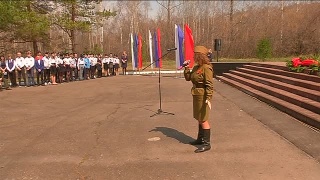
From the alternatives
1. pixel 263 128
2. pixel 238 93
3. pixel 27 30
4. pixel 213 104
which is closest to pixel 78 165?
pixel 263 128

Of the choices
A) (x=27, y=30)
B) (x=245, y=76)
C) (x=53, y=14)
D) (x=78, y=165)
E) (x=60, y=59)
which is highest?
(x=53, y=14)

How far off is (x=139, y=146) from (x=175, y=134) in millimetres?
1023

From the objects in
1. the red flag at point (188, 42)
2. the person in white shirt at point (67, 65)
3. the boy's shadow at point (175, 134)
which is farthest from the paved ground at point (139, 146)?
the red flag at point (188, 42)

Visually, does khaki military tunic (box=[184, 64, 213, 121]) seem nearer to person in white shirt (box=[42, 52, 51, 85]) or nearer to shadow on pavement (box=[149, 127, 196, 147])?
shadow on pavement (box=[149, 127, 196, 147])

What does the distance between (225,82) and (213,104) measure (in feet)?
18.5

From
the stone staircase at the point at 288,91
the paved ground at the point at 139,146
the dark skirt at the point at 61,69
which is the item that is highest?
the dark skirt at the point at 61,69

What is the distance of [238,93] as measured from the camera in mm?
11086

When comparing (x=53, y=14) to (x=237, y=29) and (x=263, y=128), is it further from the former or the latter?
(x=237, y=29)

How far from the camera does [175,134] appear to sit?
239 inches

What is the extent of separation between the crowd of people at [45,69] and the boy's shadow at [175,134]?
11.1 m

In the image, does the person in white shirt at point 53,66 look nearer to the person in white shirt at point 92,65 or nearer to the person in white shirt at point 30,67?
the person in white shirt at point 30,67

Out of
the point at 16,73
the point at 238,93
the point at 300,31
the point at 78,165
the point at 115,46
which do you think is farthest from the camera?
the point at 115,46

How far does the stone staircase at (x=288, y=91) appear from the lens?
6727 mm

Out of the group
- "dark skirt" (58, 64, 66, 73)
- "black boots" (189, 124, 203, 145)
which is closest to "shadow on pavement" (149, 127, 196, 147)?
"black boots" (189, 124, 203, 145)
